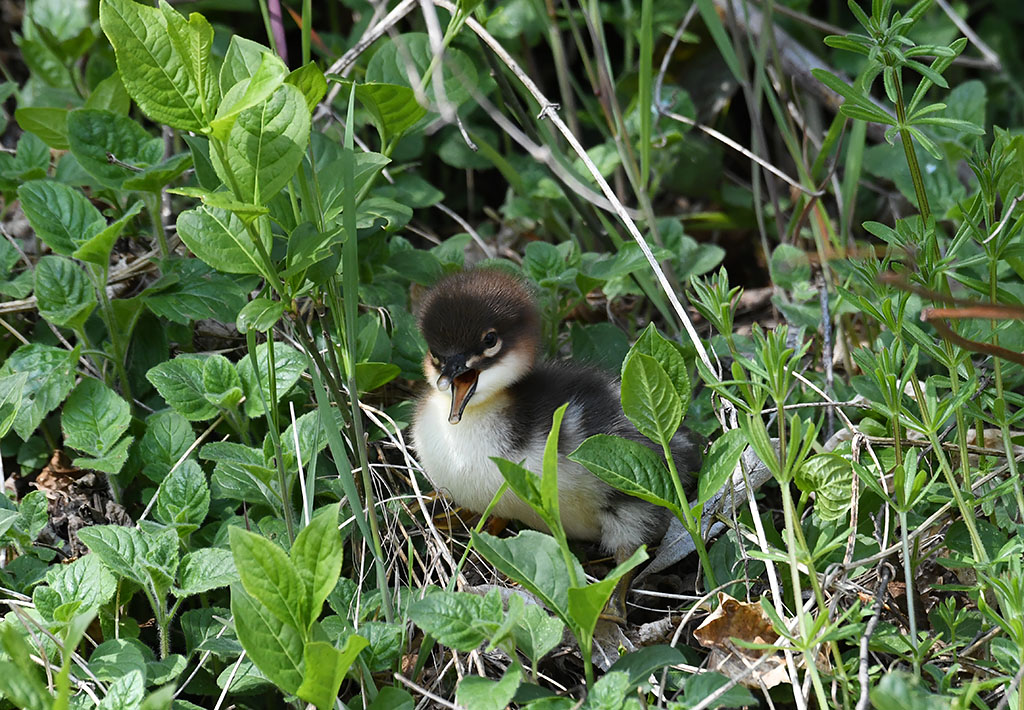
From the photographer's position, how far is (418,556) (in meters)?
2.53

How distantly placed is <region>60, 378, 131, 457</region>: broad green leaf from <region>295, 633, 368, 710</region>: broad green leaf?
97cm

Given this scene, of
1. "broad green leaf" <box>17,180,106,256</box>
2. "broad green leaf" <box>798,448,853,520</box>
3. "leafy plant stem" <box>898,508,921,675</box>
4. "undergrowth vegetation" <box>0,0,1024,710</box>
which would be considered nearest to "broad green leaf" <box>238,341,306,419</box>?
"undergrowth vegetation" <box>0,0,1024,710</box>

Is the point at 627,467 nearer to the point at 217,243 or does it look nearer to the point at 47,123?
the point at 217,243

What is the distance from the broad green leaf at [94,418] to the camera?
2.54m

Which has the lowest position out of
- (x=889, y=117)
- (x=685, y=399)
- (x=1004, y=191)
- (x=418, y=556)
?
(x=418, y=556)

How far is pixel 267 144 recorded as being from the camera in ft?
6.46

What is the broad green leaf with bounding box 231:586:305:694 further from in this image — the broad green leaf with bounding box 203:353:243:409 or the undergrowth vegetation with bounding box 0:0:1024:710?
the broad green leaf with bounding box 203:353:243:409

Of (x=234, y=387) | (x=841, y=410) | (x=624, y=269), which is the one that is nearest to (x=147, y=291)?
(x=234, y=387)

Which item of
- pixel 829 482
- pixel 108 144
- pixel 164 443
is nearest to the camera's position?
pixel 829 482

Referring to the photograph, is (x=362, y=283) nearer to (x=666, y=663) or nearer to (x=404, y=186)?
(x=404, y=186)

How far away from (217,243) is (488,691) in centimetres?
98

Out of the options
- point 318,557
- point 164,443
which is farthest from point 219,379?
point 318,557

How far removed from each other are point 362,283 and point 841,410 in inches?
51.2

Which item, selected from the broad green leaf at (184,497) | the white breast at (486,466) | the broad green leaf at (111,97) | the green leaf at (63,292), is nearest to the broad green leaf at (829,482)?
the white breast at (486,466)
